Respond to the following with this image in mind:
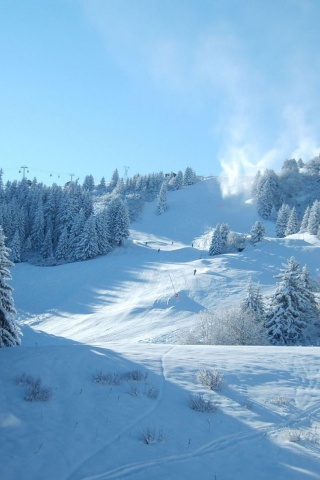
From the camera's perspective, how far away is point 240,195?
12044cm

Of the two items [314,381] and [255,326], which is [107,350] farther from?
[255,326]

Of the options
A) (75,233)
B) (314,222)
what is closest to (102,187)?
(75,233)

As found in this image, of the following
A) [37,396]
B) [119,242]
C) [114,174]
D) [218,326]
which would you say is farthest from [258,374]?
[114,174]

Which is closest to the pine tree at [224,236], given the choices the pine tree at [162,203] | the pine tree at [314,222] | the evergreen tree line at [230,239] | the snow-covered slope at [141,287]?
the evergreen tree line at [230,239]

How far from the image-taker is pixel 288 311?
3100cm

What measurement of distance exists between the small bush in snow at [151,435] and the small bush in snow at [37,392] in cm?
232

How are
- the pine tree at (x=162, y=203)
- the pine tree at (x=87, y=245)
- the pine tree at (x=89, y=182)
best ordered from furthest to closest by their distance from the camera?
the pine tree at (x=89, y=182) < the pine tree at (x=162, y=203) < the pine tree at (x=87, y=245)

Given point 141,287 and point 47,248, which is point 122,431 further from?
point 47,248

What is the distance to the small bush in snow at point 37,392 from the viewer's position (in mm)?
7539

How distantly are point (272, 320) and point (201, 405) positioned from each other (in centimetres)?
2502

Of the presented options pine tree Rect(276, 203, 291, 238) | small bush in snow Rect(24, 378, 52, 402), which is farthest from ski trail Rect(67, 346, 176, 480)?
pine tree Rect(276, 203, 291, 238)

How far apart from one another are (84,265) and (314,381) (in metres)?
57.1

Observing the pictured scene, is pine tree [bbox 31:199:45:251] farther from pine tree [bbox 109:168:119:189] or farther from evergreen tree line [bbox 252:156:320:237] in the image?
pine tree [bbox 109:168:119:189]

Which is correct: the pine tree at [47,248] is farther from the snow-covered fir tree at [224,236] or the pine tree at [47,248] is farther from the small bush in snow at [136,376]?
the small bush in snow at [136,376]
